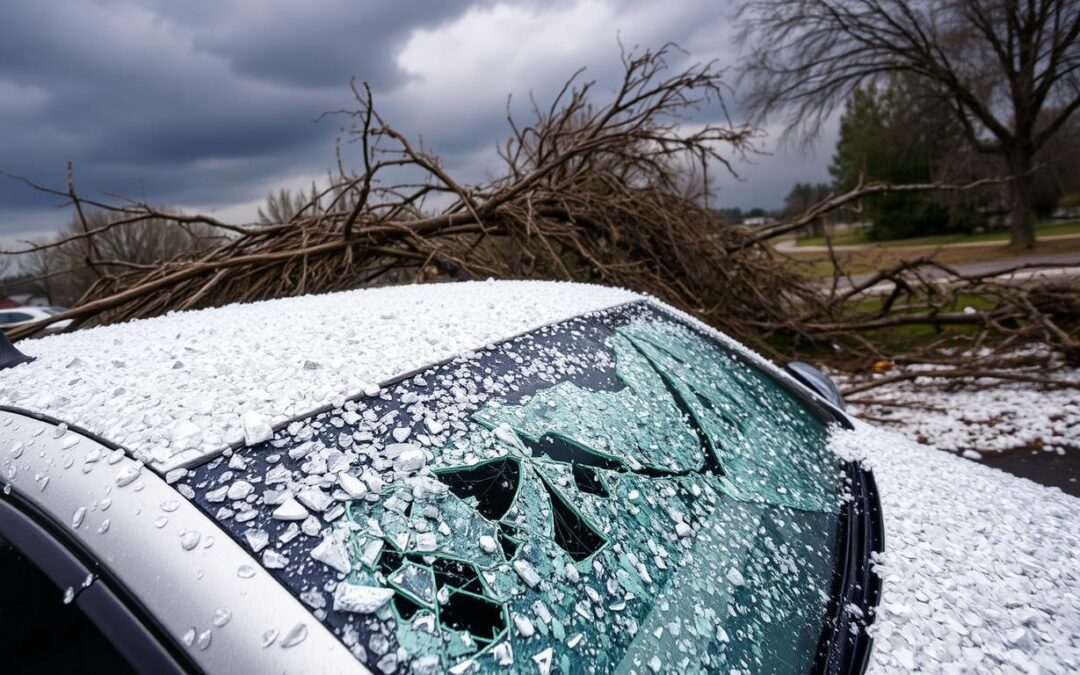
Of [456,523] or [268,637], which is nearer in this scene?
[268,637]

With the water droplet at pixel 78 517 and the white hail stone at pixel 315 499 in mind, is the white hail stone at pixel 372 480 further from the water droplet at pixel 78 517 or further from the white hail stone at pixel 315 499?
the water droplet at pixel 78 517

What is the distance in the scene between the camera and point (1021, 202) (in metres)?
17.9

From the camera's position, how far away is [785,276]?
6020 mm

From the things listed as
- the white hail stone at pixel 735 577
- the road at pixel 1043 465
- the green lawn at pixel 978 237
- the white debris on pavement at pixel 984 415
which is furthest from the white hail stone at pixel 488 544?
the green lawn at pixel 978 237

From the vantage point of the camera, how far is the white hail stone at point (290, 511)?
2.46ft

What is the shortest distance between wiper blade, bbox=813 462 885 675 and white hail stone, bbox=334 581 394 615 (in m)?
0.67

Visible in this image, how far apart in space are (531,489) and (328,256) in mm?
3490

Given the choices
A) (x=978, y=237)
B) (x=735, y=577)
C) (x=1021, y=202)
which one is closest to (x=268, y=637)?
(x=735, y=577)

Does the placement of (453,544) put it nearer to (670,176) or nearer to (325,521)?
(325,521)

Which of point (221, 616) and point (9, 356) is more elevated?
point (9, 356)

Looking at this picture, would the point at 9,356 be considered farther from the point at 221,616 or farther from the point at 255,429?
the point at 221,616

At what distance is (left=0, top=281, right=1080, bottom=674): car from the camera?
2.27 ft

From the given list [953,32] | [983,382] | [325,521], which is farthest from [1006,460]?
[953,32]

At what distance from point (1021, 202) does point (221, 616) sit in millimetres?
23233
